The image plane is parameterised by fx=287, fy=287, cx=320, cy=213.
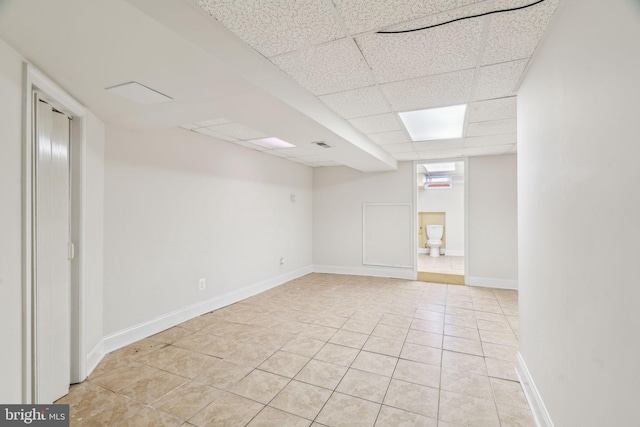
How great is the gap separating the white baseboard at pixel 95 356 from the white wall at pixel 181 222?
0.10 metres

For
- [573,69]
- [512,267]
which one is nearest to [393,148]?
[512,267]

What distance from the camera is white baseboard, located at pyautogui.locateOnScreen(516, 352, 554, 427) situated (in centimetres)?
163

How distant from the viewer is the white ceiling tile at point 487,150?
14.6ft

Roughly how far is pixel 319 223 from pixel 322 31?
4.91 m

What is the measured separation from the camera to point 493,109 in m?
2.85

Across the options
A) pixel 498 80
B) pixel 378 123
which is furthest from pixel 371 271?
pixel 498 80

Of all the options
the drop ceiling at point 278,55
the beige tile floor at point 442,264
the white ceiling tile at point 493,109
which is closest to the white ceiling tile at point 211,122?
the drop ceiling at point 278,55

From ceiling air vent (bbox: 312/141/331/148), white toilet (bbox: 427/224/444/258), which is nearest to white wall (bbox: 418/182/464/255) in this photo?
white toilet (bbox: 427/224/444/258)

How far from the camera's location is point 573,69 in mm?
1269

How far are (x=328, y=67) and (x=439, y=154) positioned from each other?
3584mm

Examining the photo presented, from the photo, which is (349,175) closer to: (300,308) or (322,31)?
(300,308)

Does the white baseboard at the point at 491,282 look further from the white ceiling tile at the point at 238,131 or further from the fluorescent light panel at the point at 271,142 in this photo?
the white ceiling tile at the point at 238,131

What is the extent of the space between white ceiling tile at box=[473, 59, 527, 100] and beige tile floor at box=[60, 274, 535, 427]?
2341 millimetres

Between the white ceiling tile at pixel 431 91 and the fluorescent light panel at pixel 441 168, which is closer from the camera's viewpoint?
the white ceiling tile at pixel 431 91
